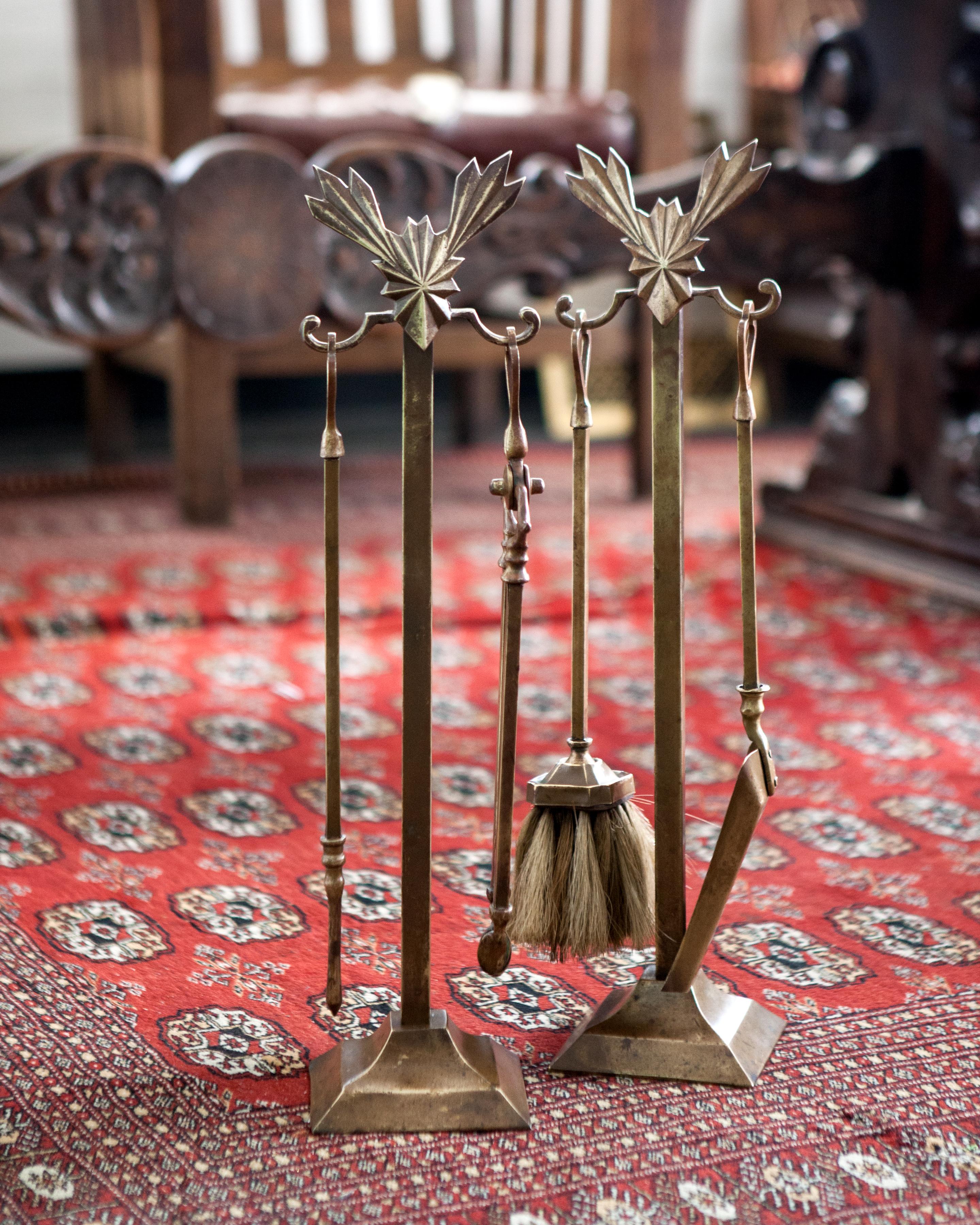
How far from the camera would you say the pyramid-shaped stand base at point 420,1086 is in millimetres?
868

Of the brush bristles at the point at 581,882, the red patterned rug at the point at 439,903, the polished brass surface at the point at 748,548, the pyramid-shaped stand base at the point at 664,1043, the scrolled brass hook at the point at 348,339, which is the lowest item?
the red patterned rug at the point at 439,903

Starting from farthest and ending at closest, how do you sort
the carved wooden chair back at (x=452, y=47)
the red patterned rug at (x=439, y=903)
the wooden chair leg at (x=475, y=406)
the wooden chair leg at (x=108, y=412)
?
the wooden chair leg at (x=475, y=406) → the wooden chair leg at (x=108, y=412) → the carved wooden chair back at (x=452, y=47) → the red patterned rug at (x=439, y=903)

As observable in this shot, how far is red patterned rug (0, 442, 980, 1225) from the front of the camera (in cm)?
84

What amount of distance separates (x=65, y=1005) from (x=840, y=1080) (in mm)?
536

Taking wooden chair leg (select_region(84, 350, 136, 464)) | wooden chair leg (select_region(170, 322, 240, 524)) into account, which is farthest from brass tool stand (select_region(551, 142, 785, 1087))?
wooden chair leg (select_region(84, 350, 136, 464))

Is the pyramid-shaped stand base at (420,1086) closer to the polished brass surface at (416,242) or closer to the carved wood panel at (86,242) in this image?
the polished brass surface at (416,242)

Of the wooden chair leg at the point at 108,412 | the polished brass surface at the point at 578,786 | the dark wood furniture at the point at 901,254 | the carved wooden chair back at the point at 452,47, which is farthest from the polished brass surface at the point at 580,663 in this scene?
the wooden chair leg at the point at 108,412

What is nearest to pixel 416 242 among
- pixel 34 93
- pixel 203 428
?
pixel 203 428

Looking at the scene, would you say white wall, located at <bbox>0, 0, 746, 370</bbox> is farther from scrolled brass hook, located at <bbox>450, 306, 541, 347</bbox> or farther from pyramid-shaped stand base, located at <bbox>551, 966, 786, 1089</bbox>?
pyramid-shaped stand base, located at <bbox>551, 966, 786, 1089</bbox>

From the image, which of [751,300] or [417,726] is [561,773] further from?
[751,300]

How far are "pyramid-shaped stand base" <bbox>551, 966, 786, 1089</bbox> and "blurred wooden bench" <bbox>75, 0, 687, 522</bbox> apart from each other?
163cm

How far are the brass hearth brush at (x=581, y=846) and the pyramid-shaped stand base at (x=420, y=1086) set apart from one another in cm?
8

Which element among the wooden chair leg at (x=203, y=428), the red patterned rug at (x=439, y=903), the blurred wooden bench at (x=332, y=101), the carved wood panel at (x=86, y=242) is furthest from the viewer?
the wooden chair leg at (x=203, y=428)

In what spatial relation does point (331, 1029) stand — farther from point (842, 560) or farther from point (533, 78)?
point (533, 78)
